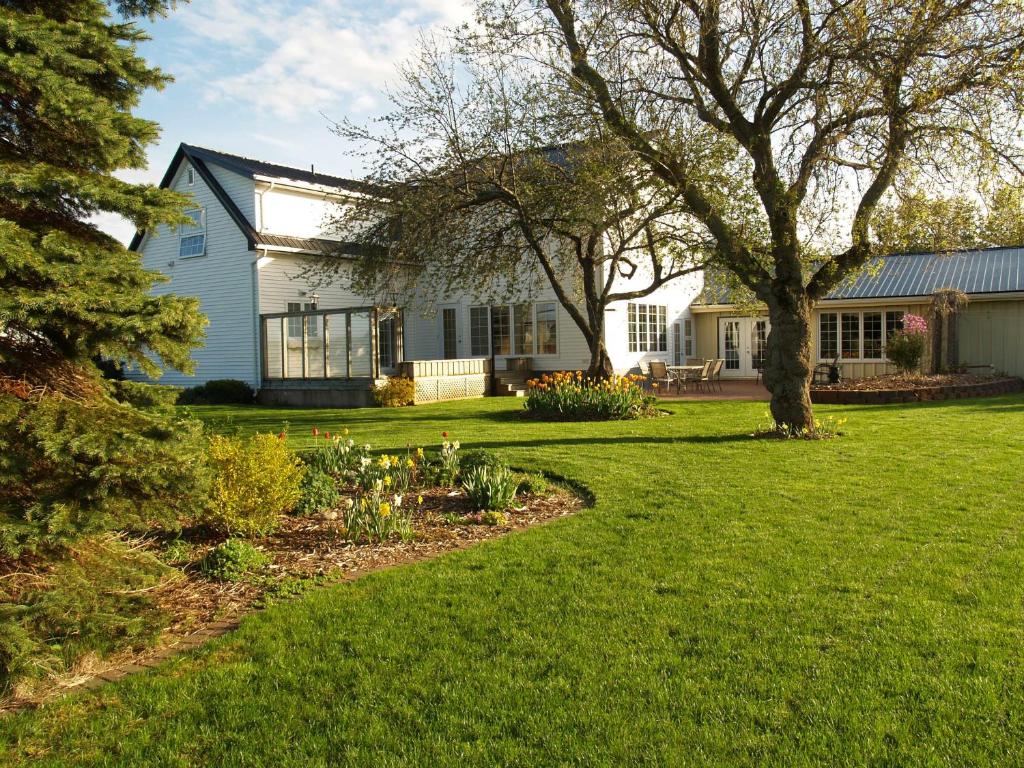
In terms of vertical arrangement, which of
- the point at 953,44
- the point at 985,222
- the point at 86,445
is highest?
the point at 953,44

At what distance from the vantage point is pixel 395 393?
18781 millimetres

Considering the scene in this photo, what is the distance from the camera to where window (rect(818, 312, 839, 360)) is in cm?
2434

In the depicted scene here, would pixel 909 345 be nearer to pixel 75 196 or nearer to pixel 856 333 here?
pixel 856 333

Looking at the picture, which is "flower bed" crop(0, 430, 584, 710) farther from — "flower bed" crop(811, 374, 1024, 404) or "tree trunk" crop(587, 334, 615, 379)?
"flower bed" crop(811, 374, 1024, 404)

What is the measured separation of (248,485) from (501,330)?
19.0 metres

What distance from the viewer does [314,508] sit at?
271 inches

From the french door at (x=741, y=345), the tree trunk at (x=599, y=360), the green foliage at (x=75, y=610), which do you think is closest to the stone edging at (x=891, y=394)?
the tree trunk at (x=599, y=360)

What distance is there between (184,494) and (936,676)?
3704mm

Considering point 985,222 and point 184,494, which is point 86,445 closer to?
point 184,494

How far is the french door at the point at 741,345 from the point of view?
26.7m

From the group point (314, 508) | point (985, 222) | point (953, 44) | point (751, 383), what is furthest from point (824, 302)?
point (314, 508)

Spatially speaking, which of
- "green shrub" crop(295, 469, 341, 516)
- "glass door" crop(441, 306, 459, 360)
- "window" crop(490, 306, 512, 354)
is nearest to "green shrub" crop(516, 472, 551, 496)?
"green shrub" crop(295, 469, 341, 516)

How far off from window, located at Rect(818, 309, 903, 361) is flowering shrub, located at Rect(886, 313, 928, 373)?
2.83 metres

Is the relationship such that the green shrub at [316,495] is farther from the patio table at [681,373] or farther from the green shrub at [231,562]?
the patio table at [681,373]
